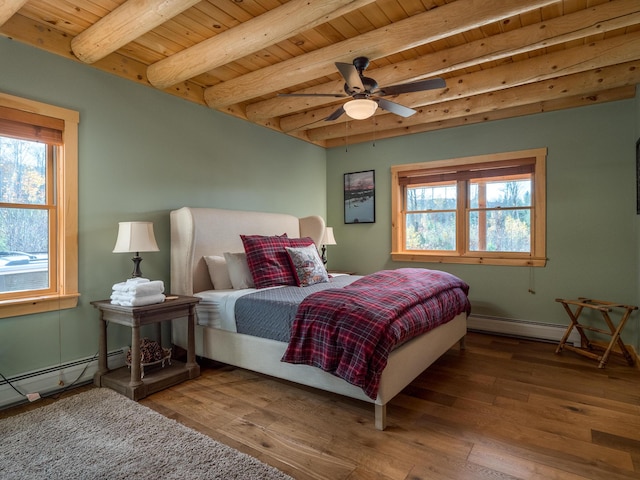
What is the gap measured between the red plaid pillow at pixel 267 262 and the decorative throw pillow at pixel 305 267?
0.06 metres

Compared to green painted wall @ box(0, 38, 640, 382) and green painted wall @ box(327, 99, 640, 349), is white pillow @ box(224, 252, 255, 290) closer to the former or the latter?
green painted wall @ box(0, 38, 640, 382)

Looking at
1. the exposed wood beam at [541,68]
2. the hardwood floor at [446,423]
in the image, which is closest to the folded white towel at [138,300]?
the hardwood floor at [446,423]

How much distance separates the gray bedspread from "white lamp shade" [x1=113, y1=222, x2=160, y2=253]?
2.71 ft

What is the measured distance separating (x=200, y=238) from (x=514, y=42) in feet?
9.85

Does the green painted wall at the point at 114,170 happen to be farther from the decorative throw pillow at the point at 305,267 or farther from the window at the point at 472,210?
→ the window at the point at 472,210

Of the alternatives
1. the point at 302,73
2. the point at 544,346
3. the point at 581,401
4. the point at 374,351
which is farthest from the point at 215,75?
the point at 544,346

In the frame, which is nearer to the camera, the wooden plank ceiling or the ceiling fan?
the wooden plank ceiling

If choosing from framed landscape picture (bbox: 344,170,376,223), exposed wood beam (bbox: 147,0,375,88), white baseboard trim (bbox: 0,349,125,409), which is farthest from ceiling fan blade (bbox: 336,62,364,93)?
white baseboard trim (bbox: 0,349,125,409)

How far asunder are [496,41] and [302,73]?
153cm

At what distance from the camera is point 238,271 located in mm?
3398

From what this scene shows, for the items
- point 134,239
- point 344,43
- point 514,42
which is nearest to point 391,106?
point 344,43

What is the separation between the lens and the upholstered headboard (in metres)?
3.29

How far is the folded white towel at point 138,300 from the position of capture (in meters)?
2.60

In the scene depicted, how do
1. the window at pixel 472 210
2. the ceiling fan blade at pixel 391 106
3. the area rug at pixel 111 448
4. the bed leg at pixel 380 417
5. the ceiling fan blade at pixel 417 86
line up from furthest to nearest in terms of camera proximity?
the window at pixel 472 210 < the ceiling fan blade at pixel 391 106 < the ceiling fan blade at pixel 417 86 < the bed leg at pixel 380 417 < the area rug at pixel 111 448
